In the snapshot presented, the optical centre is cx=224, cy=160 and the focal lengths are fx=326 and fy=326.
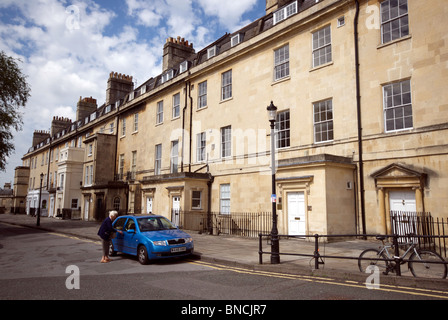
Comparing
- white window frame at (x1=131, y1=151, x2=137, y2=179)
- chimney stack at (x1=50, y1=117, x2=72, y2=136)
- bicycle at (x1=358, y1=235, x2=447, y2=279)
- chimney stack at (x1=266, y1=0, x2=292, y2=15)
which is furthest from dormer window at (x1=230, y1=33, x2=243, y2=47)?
chimney stack at (x1=50, y1=117, x2=72, y2=136)

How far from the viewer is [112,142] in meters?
35.5

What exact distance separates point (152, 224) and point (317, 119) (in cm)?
989

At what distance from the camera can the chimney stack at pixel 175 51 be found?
32.4 meters

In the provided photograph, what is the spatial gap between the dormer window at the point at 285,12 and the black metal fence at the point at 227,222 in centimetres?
1145

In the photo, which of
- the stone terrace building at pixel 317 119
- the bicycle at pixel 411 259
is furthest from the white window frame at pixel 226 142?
the bicycle at pixel 411 259

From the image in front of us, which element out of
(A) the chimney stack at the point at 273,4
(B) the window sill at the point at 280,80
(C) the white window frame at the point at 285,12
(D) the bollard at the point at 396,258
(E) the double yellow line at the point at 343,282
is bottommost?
(E) the double yellow line at the point at 343,282

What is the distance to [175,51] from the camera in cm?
3297

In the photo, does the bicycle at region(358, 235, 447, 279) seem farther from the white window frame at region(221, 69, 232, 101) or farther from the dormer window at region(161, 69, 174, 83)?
the dormer window at region(161, 69, 174, 83)

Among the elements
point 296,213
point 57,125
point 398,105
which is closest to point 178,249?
point 296,213

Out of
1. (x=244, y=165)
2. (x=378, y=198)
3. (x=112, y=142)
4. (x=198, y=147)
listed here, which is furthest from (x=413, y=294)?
(x=112, y=142)

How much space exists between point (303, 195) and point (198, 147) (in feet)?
35.4

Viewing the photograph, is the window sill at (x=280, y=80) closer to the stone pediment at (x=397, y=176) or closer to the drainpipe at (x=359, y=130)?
the drainpipe at (x=359, y=130)

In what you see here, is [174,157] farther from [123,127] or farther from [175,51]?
[175,51]
